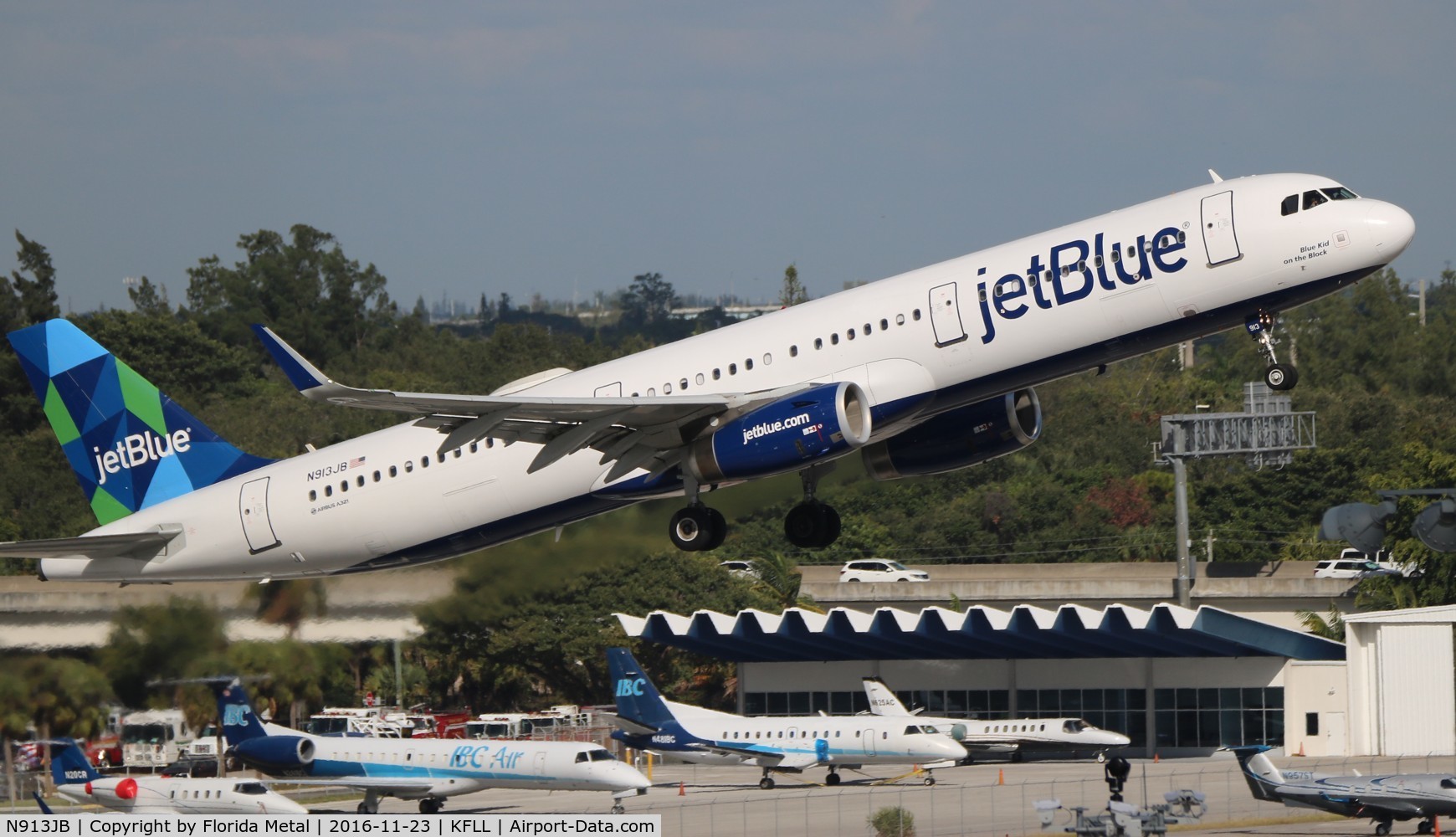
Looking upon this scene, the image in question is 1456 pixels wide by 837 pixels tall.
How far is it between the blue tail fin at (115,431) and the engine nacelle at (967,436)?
47.1ft

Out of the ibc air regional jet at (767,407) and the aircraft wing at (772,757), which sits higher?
the ibc air regional jet at (767,407)

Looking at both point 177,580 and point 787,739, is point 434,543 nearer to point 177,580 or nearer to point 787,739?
point 177,580

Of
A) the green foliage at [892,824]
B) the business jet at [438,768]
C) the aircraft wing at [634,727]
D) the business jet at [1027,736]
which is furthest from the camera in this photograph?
the business jet at [1027,736]

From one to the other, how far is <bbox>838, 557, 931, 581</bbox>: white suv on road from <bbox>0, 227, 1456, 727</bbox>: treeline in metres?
4.21

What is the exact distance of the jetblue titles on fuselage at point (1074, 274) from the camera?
34.1 metres

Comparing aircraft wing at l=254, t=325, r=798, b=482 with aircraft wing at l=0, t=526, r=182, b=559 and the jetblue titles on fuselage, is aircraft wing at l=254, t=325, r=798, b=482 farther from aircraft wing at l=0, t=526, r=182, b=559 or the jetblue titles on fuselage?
aircraft wing at l=0, t=526, r=182, b=559

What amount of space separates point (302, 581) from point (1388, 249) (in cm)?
2360

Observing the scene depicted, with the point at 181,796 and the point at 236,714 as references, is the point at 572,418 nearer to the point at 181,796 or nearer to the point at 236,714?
the point at 236,714

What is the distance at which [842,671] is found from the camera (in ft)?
260

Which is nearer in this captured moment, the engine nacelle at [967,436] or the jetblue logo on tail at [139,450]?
the engine nacelle at [967,436]

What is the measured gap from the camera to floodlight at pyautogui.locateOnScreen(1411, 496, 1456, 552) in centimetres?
3728

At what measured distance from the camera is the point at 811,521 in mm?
38875

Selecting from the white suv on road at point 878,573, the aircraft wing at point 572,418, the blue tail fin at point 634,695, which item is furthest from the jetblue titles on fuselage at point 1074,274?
the white suv on road at point 878,573

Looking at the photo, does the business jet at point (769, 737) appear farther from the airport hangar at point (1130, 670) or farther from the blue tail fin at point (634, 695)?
the airport hangar at point (1130, 670)
